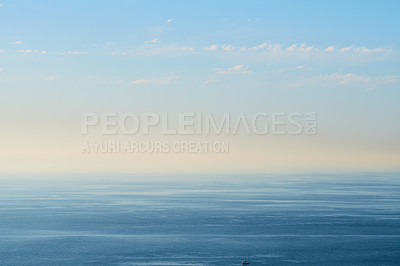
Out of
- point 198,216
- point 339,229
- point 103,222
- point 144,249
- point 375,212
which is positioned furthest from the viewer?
point 375,212

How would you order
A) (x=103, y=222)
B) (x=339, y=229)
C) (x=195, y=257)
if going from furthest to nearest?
(x=103, y=222), (x=339, y=229), (x=195, y=257)

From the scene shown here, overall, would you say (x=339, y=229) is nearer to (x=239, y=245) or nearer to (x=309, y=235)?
(x=309, y=235)

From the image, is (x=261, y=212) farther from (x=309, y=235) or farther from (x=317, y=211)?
(x=309, y=235)

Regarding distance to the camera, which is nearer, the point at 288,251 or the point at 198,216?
the point at 288,251

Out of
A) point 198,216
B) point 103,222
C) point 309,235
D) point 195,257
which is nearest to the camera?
point 195,257

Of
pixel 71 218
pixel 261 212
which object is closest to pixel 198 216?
pixel 261 212

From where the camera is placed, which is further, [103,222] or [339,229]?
[103,222]

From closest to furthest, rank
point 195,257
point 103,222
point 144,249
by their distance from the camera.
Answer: point 195,257, point 144,249, point 103,222

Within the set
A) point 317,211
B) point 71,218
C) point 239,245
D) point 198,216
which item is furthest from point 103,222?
point 317,211
